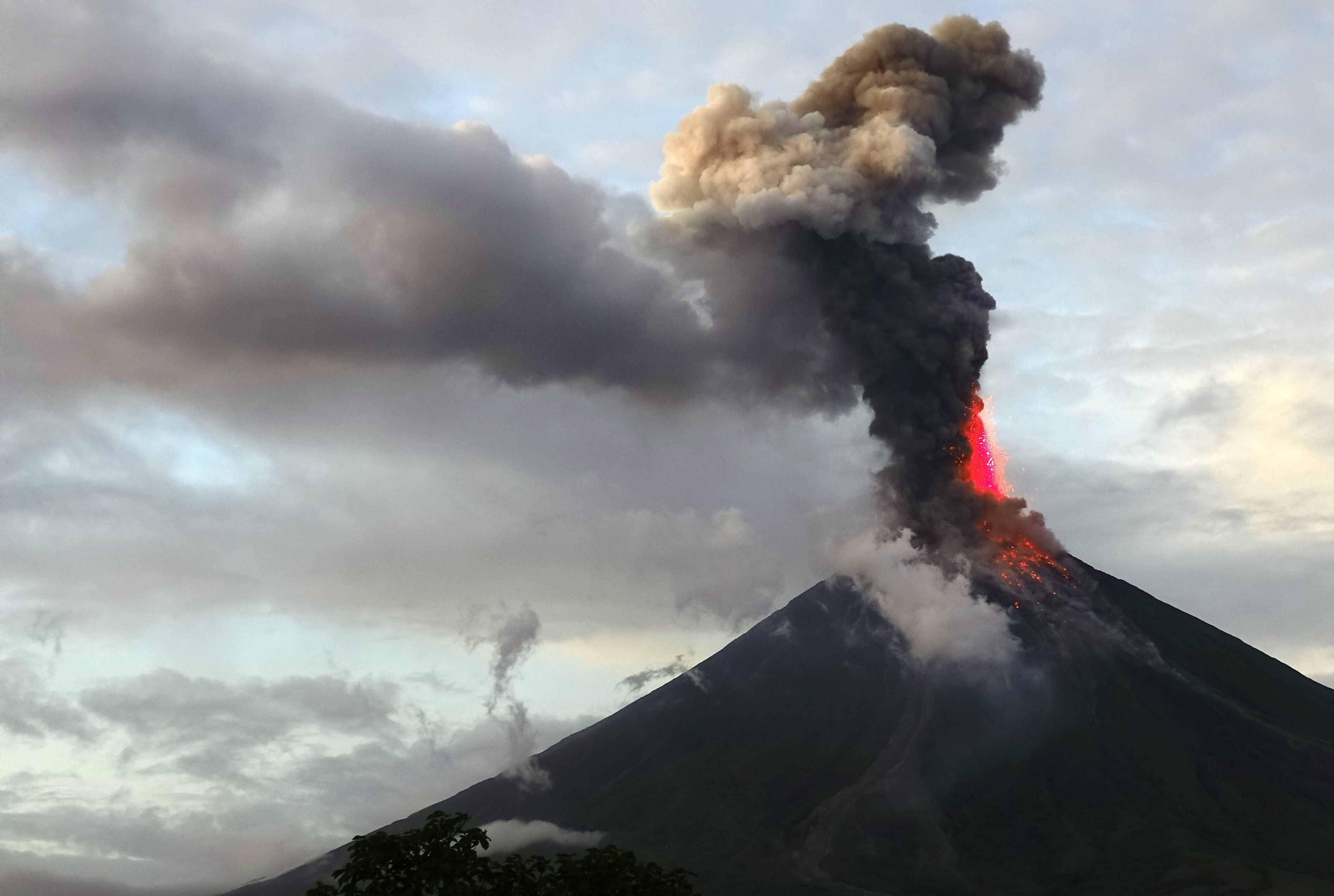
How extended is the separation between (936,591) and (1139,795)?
26416mm

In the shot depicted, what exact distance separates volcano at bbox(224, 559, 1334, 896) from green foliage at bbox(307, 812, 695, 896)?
9174 centimetres

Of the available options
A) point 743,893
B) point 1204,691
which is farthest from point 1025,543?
point 743,893

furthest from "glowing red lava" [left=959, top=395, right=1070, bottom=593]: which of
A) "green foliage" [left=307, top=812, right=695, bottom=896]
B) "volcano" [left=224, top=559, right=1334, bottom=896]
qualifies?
"green foliage" [left=307, top=812, right=695, bottom=896]

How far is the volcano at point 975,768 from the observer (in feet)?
398

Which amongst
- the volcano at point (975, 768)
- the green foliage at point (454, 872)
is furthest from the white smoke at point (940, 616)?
the green foliage at point (454, 872)

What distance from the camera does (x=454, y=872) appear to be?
30922mm

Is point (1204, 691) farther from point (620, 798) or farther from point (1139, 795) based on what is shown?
point (620, 798)

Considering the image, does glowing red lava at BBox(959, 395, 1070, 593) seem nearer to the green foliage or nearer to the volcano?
the volcano

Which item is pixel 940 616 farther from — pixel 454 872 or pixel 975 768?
pixel 454 872

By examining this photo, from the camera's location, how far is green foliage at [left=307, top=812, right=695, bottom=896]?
1216 inches

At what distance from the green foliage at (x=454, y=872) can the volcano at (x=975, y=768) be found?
91735mm

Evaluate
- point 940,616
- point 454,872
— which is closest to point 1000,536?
point 940,616

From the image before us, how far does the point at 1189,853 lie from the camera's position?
11675 cm

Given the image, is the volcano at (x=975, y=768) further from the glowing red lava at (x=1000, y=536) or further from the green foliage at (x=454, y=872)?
the green foliage at (x=454, y=872)
